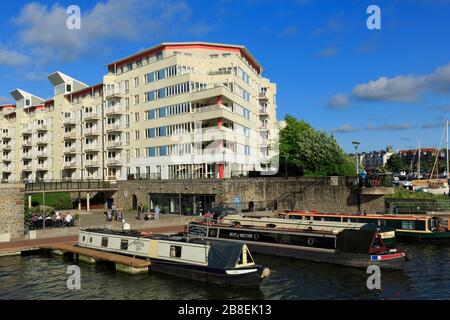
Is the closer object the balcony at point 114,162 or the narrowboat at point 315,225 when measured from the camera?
the narrowboat at point 315,225

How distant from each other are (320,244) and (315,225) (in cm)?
236

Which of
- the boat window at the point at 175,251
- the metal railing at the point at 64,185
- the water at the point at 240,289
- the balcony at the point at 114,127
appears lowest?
the water at the point at 240,289

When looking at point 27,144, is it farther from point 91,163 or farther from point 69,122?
point 91,163

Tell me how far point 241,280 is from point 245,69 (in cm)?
4401

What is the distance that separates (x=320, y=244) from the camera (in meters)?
28.2

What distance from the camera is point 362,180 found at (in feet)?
140

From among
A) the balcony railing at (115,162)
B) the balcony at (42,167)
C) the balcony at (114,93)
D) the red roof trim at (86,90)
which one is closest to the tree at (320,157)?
the balcony railing at (115,162)

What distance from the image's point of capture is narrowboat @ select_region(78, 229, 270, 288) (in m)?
22.1

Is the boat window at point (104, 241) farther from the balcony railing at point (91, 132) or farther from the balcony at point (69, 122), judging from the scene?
the balcony at point (69, 122)

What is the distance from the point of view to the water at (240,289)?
21.0 metres

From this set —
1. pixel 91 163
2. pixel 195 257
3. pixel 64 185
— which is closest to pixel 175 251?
pixel 195 257

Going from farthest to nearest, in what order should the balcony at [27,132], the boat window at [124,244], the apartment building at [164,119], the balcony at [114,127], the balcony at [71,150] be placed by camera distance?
the balcony at [27,132]
the balcony at [71,150]
the balcony at [114,127]
the apartment building at [164,119]
the boat window at [124,244]

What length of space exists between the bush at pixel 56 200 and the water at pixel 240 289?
34.7 metres

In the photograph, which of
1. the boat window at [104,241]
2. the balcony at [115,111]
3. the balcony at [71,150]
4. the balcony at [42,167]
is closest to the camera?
the boat window at [104,241]
